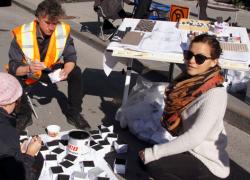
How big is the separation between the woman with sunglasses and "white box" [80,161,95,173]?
0.72 m

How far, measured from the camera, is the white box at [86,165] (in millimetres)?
3603

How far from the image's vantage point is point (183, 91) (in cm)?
306

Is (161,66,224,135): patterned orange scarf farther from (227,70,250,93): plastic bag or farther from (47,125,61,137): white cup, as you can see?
(227,70,250,93): plastic bag

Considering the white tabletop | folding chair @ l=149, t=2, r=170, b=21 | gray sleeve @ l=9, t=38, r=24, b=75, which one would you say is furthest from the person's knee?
folding chair @ l=149, t=2, r=170, b=21

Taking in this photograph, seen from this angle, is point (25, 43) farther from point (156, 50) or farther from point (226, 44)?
point (226, 44)

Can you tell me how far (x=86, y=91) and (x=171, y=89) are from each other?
262 cm

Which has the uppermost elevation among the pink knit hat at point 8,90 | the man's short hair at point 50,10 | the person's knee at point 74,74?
the man's short hair at point 50,10

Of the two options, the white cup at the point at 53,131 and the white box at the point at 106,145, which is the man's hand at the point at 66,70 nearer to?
the white cup at the point at 53,131

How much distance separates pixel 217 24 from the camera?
4613mm

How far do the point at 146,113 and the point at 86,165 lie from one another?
1.01 m

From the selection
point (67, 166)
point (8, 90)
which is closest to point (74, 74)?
point (67, 166)

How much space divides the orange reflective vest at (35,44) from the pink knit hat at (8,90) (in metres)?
1.55

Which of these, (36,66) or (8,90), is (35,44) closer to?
(36,66)

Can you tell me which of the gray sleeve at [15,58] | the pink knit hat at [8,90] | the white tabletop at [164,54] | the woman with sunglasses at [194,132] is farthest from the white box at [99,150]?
the pink knit hat at [8,90]
